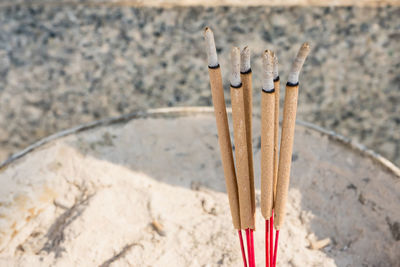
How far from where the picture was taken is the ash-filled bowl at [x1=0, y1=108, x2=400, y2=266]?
0.68 metres

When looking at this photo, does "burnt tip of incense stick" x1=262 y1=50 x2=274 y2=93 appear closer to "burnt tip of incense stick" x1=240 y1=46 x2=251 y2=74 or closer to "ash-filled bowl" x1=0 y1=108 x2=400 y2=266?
"burnt tip of incense stick" x1=240 y1=46 x2=251 y2=74

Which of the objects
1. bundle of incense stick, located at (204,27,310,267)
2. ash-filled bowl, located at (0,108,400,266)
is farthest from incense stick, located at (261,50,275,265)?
ash-filled bowl, located at (0,108,400,266)

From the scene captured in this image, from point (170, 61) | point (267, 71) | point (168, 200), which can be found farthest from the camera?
point (170, 61)

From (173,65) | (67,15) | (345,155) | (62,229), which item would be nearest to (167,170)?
(62,229)

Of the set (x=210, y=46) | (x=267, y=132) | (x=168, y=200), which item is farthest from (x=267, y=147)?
(x=168, y=200)

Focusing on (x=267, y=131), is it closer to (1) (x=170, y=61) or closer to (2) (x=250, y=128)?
(2) (x=250, y=128)

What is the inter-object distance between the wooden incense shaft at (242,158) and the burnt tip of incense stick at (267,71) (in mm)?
30

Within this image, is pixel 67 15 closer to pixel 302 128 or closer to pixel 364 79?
pixel 302 128

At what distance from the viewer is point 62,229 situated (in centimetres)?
72

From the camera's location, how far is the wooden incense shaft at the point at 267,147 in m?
0.44

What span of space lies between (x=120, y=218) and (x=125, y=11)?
2.39 feet

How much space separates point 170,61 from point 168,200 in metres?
0.64

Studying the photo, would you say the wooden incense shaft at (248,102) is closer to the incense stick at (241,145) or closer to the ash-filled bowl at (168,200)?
the incense stick at (241,145)

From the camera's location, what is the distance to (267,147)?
1.56ft
